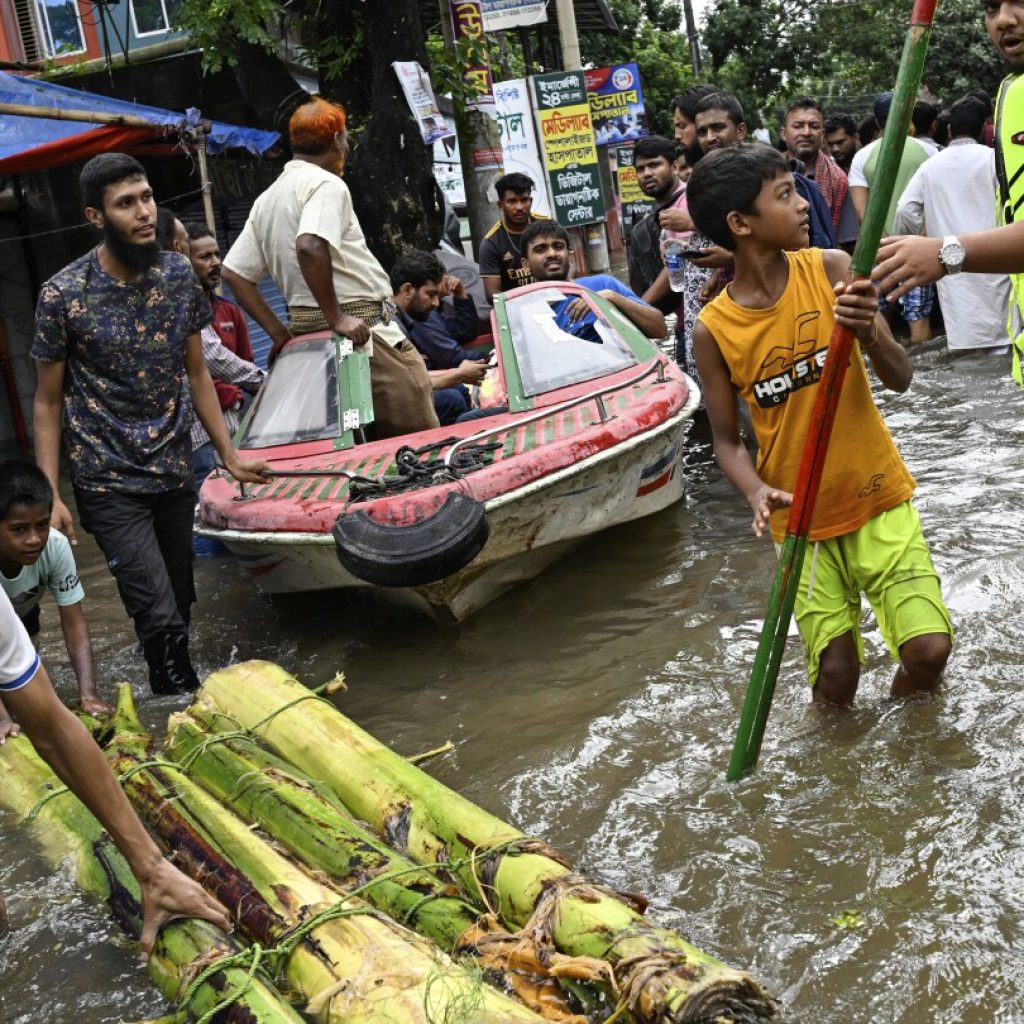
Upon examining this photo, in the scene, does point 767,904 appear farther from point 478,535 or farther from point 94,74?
point 94,74

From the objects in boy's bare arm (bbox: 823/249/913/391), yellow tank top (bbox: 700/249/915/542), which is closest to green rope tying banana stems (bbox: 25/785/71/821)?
yellow tank top (bbox: 700/249/915/542)

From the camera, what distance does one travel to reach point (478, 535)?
18.3 feet

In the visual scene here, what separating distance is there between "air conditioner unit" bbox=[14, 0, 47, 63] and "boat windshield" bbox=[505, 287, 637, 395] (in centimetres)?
1274

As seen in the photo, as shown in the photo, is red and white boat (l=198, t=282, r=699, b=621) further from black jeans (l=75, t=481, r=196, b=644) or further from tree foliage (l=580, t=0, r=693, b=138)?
tree foliage (l=580, t=0, r=693, b=138)

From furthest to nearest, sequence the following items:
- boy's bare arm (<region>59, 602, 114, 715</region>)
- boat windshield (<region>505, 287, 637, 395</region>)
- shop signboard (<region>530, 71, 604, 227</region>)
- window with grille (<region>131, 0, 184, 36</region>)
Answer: shop signboard (<region>530, 71, 604, 227</region>) < window with grille (<region>131, 0, 184, 36</region>) < boat windshield (<region>505, 287, 637, 395</region>) < boy's bare arm (<region>59, 602, 114, 715</region>)

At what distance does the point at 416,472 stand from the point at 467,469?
0.25 metres

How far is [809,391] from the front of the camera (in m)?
4.05

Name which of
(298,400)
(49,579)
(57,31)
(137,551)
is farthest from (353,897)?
(57,31)

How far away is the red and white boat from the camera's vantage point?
5.66m

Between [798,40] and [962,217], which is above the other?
[798,40]

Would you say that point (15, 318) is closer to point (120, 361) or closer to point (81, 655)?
point (120, 361)

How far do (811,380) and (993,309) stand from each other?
271 inches

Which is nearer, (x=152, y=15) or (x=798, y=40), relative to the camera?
(x=152, y=15)

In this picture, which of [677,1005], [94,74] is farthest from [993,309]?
[94,74]
